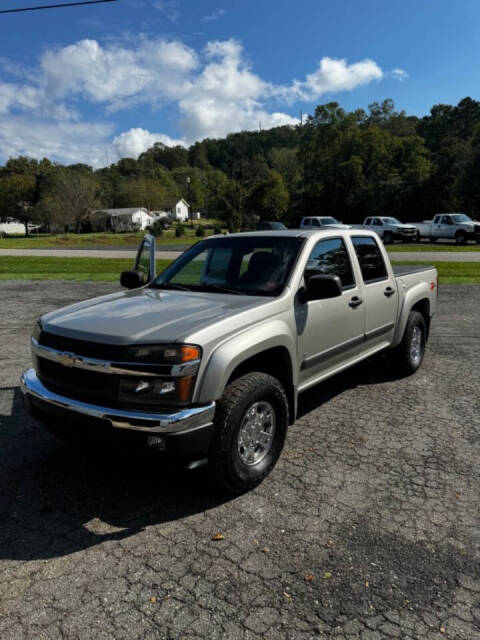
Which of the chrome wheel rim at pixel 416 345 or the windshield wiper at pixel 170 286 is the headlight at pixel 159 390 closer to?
the windshield wiper at pixel 170 286

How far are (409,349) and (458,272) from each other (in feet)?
41.0

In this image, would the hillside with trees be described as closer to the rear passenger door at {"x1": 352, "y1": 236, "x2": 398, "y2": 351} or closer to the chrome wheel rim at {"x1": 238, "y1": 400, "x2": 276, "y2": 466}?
the rear passenger door at {"x1": 352, "y1": 236, "x2": 398, "y2": 351}

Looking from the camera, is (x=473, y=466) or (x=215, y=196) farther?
(x=215, y=196)

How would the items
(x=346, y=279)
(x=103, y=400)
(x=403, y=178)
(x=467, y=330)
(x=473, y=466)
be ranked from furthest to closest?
(x=403, y=178)
(x=467, y=330)
(x=346, y=279)
(x=473, y=466)
(x=103, y=400)

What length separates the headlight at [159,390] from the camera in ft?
9.17

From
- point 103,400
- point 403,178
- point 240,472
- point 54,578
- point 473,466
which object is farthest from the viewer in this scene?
point 403,178

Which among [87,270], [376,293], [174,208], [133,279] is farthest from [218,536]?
[174,208]

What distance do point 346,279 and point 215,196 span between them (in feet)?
177

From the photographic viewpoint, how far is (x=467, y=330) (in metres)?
8.33

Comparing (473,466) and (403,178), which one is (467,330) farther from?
(403,178)

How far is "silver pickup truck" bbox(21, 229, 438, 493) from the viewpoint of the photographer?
9.22 ft

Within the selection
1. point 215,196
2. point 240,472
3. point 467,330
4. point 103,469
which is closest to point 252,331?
point 240,472

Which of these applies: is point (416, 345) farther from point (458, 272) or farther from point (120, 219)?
point (120, 219)

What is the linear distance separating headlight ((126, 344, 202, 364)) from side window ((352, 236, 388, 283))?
103 inches
